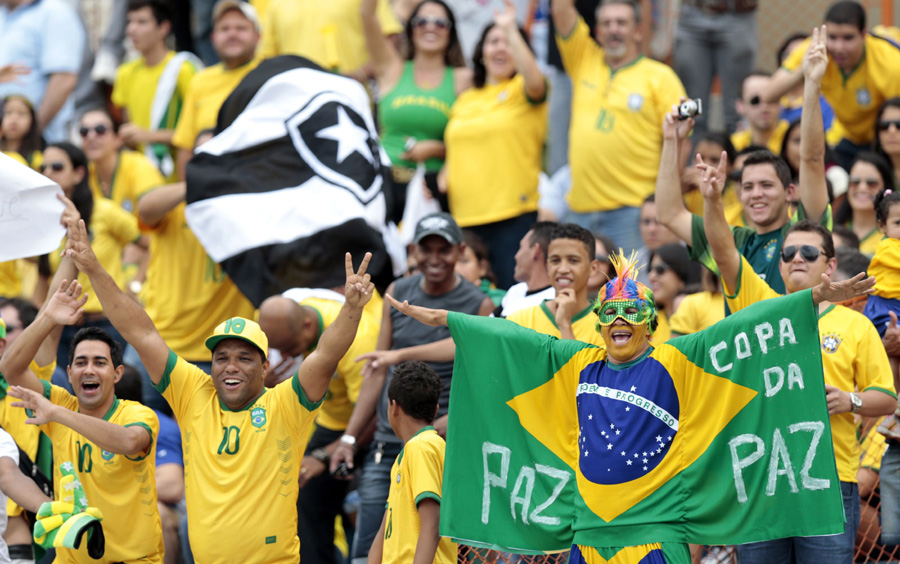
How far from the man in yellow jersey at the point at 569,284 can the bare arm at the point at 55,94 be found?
589cm

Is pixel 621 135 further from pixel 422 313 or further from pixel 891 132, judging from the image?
pixel 422 313

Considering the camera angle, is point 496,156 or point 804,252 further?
point 496,156

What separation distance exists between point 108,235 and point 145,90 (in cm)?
225

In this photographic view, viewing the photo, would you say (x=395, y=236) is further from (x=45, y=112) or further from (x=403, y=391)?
(x=45, y=112)

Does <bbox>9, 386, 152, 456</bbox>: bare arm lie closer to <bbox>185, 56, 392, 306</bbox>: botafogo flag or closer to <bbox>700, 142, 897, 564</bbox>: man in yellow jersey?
<bbox>185, 56, 392, 306</bbox>: botafogo flag

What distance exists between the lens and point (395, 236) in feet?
27.7

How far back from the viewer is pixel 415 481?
18.4ft

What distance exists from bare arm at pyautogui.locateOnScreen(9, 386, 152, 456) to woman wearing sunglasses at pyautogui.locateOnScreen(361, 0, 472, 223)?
12.7 feet

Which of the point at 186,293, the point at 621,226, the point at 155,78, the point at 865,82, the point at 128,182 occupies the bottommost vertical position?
the point at 186,293

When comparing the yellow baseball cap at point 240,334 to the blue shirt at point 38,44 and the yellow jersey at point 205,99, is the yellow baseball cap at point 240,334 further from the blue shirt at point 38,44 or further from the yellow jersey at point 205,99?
the blue shirt at point 38,44

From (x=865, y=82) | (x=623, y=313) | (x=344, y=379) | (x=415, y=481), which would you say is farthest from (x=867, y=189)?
(x=415, y=481)

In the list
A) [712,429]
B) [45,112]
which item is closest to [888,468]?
[712,429]

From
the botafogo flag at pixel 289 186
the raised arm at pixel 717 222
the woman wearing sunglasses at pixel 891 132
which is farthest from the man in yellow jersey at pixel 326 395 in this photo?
the woman wearing sunglasses at pixel 891 132

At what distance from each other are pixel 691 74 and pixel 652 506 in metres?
5.95
